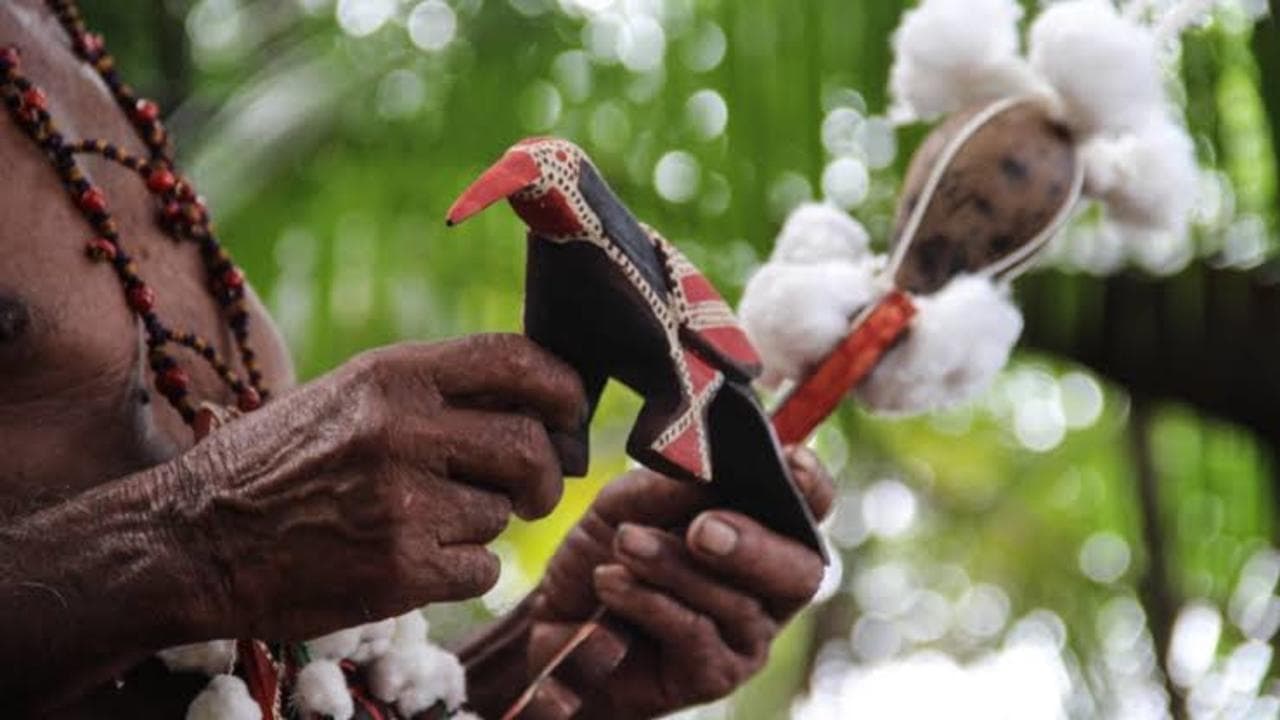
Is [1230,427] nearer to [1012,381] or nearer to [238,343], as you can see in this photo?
[238,343]

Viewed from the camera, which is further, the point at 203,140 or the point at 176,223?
the point at 203,140

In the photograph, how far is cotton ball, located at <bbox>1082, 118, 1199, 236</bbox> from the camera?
134 centimetres

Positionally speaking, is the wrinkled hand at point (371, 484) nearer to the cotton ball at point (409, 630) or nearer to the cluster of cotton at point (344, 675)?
the cluster of cotton at point (344, 675)

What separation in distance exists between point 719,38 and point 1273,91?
0.60 m

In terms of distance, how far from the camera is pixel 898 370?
129 cm

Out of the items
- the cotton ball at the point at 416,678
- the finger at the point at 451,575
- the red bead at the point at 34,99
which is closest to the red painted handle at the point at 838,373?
the cotton ball at the point at 416,678

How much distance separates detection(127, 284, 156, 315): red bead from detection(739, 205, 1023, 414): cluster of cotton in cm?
39

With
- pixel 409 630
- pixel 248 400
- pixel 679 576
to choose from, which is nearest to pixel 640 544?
pixel 679 576

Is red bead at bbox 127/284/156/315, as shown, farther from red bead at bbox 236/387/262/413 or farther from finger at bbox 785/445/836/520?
finger at bbox 785/445/836/520

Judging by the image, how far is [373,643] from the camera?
1158 millimetres

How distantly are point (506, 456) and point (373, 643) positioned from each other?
26cm

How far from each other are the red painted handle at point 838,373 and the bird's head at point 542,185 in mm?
374

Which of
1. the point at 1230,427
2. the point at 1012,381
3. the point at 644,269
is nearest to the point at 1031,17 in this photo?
the point at 1230,427

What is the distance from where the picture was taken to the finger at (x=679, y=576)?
1.26 meters
